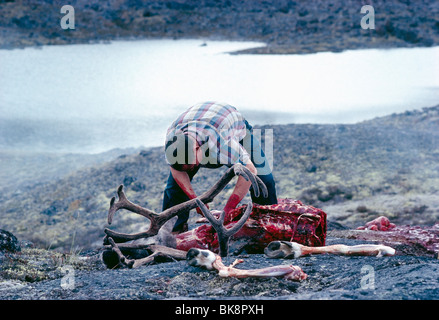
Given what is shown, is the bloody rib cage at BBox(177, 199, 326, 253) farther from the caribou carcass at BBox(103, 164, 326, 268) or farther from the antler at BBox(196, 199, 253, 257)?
the antler at BBox(196, 199, 253, 257)

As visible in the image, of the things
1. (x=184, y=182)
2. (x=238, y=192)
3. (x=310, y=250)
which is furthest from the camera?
(x=184, y=182)

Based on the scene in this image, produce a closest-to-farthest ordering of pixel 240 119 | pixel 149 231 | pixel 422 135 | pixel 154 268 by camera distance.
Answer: pixel 154 268 < pixel 149 231 < pixel 240 119 < pixel 422 135

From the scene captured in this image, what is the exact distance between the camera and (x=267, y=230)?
422 centimetres

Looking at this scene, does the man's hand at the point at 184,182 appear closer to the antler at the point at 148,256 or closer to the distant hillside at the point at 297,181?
the antler at the point at 148,256

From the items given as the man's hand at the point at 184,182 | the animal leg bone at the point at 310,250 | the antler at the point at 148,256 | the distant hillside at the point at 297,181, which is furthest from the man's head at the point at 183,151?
the distant hillside at the point at 297,181

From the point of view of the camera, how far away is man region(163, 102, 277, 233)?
4125 millimetres

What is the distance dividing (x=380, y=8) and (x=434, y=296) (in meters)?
25.0

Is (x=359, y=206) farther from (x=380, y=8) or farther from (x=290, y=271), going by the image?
(x=380, y=8)

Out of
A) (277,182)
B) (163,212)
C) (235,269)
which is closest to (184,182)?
(163,212)

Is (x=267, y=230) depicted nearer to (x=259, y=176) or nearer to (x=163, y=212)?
(x=259, y=176)

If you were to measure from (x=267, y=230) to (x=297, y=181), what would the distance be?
6.05 metres

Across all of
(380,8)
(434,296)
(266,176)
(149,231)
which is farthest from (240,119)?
(380,8)

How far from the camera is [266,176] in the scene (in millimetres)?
4859

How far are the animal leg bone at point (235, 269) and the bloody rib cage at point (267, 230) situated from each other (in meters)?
0.47
